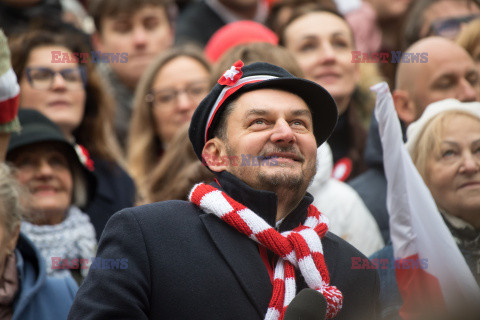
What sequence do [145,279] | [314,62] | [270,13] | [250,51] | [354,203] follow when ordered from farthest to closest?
[270,13]
[314,62]
[250,51]
[354,203]
[145,279]

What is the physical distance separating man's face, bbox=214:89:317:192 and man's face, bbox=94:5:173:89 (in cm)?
377

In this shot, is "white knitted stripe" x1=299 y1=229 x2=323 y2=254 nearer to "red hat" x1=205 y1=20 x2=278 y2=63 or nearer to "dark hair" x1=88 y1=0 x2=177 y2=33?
"red hat" x1=205 y1=20 x2=278 y2=63

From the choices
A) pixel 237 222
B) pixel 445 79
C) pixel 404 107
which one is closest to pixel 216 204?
pixel 237 222

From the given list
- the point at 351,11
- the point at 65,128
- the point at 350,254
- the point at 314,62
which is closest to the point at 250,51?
the point at 314,62

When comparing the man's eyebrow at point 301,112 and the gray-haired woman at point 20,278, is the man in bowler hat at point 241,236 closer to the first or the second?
the man's eyebrow at point 301,112

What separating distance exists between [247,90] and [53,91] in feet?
8.18

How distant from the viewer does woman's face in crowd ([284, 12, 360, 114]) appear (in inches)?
228

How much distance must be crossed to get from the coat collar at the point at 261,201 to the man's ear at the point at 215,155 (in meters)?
0.05

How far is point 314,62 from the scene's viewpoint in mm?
5844

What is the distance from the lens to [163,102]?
5.96 m

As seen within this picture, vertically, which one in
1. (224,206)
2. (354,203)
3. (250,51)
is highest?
(250,51)

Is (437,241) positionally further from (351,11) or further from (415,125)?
(351,11)

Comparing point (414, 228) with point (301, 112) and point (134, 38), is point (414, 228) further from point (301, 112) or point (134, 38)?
point (134, 38)

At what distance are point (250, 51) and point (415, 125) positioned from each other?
1252 mm
